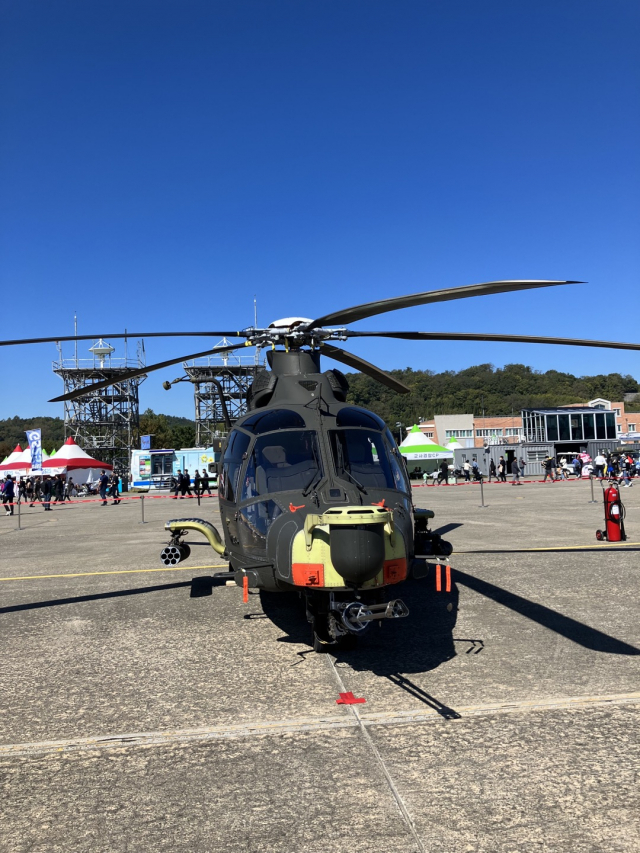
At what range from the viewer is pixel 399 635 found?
19.6 ft

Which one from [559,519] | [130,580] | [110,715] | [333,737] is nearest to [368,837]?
[333,737]

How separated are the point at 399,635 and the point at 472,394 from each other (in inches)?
5348

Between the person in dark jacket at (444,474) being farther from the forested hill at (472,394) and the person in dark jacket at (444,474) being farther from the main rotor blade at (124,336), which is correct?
the forested hill at (472,394)

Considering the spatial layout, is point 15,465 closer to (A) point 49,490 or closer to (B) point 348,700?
(A) point 49,490

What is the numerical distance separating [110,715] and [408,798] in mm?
2202

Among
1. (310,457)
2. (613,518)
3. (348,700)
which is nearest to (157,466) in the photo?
(613,518)

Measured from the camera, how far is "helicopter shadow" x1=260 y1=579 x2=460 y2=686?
5180mm

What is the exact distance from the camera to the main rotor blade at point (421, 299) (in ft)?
17.5

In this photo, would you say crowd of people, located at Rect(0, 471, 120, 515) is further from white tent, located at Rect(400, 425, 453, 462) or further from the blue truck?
white tent, located at Rect(400, 425, 453, 462)

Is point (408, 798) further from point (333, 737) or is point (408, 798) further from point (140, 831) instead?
point (140, 831)

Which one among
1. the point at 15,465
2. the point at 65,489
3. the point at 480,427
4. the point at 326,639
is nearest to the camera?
the point at 326,639

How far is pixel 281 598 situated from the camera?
7.66 metres

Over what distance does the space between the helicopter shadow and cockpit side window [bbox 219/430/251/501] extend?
1436mm

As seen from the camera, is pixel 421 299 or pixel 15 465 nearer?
pixel 421 299
